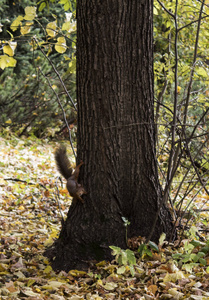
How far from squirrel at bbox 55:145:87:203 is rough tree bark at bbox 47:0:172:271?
0.04 metres

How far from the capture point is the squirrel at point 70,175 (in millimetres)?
2496

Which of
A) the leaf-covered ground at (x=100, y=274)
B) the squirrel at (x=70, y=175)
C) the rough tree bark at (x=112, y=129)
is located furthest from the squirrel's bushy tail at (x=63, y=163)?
the leaf-covered ground at (x=100, y=274)

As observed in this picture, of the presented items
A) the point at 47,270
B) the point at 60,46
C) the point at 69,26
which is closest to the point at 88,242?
the point at 47,270

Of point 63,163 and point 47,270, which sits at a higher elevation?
point 63,163

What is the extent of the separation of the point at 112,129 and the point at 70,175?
0.51m

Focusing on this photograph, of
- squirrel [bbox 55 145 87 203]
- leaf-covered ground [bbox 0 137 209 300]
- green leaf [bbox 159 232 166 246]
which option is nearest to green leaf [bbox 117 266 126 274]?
leaf-covered ground [bbox 0 137 209 300]

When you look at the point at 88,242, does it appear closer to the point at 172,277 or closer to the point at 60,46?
the point at 172,277

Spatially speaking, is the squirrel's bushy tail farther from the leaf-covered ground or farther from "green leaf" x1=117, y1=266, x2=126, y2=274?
"green leaf" x1=117, y1=266, x2=126, y2=274

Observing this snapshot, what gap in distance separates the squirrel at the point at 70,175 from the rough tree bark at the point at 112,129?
0.15 ft

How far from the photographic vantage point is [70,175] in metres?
2.73

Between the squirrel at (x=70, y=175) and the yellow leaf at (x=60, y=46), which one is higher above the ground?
the yellow leaf at (x=60, y=46)

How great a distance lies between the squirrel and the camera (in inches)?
98.3

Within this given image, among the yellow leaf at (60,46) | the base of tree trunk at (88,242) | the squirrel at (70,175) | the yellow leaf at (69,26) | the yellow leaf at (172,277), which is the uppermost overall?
the yellow leaf at (69,26)

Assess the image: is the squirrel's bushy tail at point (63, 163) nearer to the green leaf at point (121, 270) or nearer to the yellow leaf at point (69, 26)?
the green leaf at point (121, 270)
